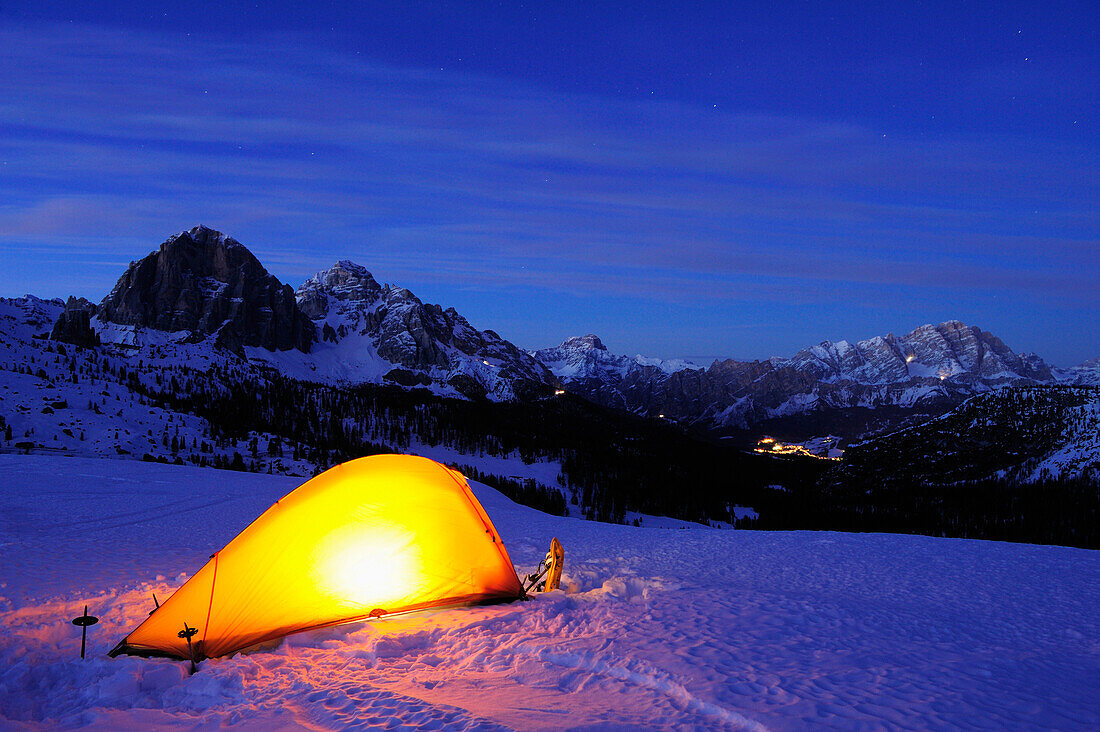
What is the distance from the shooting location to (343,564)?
11000 millimetres

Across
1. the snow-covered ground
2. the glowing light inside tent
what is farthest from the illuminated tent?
the snow-covered ground

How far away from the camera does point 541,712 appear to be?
7137mm

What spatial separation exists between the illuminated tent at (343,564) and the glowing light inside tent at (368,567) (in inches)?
0.7

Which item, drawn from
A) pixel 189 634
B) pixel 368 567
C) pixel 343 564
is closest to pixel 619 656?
pixel 368 567

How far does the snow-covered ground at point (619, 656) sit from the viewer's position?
714 cm

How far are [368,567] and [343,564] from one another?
0.48 metres

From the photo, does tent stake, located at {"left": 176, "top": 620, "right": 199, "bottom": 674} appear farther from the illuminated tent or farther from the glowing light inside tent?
the glowing light inside tent

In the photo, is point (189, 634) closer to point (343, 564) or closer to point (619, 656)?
point (343, 564)

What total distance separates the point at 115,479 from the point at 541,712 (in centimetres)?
3562

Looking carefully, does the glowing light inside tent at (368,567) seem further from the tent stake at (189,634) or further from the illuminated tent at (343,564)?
the tent stake at (189,634)

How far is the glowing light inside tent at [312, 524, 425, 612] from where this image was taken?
35.5ft

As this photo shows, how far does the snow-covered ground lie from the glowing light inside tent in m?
0.54

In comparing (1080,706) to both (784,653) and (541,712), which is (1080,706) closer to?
(784,653)

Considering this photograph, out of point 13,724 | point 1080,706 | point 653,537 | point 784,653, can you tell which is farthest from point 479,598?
point 653,537
